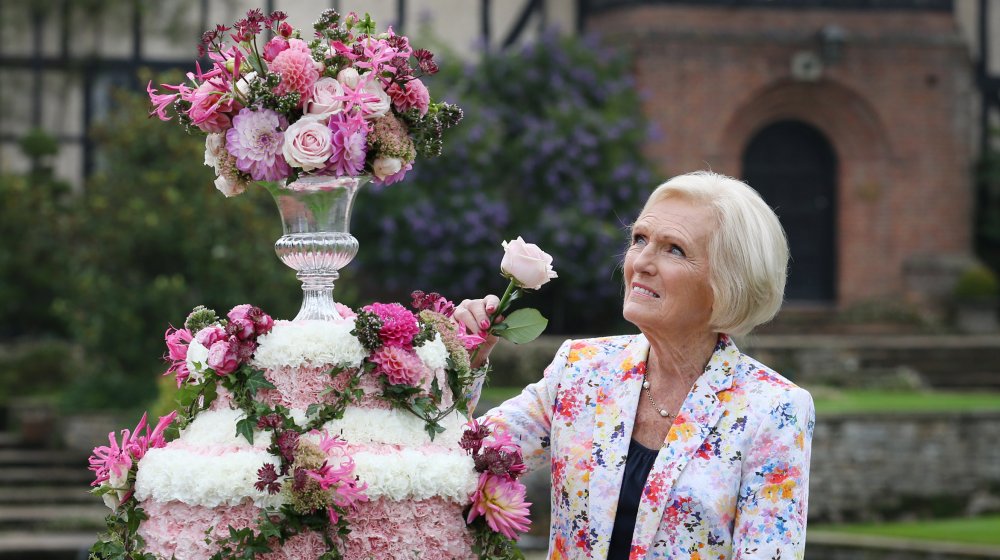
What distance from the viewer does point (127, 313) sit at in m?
12.3

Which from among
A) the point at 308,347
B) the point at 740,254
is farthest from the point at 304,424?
the point at 740,254

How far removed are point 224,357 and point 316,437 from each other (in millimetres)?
244

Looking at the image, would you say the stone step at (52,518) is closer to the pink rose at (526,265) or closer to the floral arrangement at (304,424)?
the floral arrangement at (304,424)

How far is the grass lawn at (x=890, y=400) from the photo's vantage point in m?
11.8

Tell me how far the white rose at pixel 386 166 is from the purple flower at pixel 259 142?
19 cm

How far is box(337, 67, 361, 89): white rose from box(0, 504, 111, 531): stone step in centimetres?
791

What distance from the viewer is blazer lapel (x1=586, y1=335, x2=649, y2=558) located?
300 centimetres

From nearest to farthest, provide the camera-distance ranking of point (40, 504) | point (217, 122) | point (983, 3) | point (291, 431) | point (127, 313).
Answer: point (291, 431), point (217, 122), point (40, 504), point (127, 313), point (983, 3)

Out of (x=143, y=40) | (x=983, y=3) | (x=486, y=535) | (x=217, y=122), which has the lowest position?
(x=486, y=535)

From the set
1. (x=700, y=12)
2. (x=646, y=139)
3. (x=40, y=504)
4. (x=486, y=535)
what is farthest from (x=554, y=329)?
(x=486, y=535)

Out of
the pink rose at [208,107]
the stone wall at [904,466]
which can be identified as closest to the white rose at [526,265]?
the pink rose at [208,107]

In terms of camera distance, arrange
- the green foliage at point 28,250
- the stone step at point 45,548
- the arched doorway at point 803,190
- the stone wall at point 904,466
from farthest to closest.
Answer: the arched doorway at point 803,190, the green foliage at point 28,250, the stone wall at point 904,466, the stone step at point 45,548

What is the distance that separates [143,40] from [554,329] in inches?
226

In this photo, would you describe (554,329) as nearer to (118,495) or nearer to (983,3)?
(983,3)
